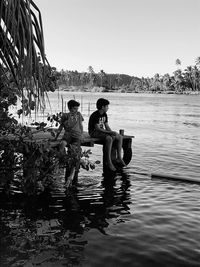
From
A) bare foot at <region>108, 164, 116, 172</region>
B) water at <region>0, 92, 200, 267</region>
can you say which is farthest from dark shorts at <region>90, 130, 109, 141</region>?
water at <region>0, 92, 200, 267</region>

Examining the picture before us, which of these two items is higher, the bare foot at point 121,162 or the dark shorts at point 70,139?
the dark shorts at point 70,139

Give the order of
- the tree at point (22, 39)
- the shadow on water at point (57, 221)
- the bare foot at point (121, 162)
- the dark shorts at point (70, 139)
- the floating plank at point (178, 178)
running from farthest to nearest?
the bare foot at point (121, 162) → the floating plank at point (178, 178) → the dark shorts at point (70, 139) → the shadow on water at point (57, 221) → the tree at point (22, 39)

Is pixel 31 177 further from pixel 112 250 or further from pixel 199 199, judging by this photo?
pixel 199 199

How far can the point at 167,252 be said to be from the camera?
598cm

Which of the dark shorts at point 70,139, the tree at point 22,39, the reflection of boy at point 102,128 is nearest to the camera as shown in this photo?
the tree at point 22,39

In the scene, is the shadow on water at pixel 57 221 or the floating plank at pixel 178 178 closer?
the shadow on water at pixel 57 221

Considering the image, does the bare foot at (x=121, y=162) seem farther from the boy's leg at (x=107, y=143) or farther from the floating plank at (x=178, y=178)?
the floating plank at (x=178, y=178)

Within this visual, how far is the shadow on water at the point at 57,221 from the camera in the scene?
18.6ft

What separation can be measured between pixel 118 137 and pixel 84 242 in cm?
612

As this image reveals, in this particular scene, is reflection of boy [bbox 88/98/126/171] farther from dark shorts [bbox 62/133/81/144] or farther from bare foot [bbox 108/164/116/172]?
dark shorts [bbox 62/133/81/144]

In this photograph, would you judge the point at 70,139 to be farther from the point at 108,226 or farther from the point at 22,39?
the point at 22,39

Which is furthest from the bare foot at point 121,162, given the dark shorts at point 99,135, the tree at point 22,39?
the tree at point 22,39

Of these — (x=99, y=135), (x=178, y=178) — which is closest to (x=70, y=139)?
(x=99, y=135)

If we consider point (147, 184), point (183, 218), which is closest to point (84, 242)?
point (183, 218)
